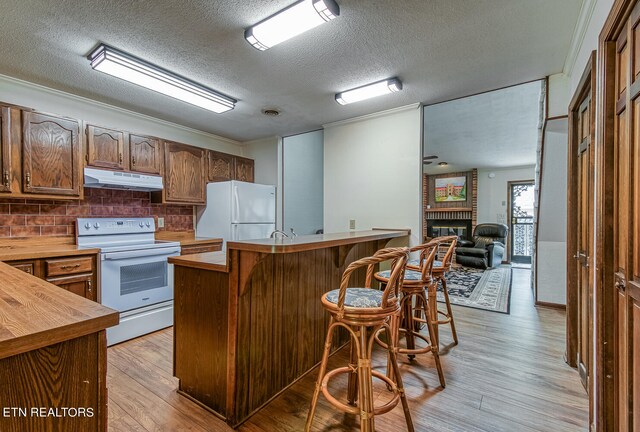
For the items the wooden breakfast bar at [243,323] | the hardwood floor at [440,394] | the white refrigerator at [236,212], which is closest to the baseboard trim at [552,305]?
the hardwood floor at [440,394]

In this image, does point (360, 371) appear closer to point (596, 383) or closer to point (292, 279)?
point (292, 279)

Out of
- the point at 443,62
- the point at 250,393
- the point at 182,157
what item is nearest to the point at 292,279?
the point at 250,393

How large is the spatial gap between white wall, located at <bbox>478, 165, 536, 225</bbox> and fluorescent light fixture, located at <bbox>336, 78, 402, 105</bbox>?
6.55 metres

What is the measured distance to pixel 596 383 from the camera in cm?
140

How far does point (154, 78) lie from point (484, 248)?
6.77m

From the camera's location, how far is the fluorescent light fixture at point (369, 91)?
108 inches

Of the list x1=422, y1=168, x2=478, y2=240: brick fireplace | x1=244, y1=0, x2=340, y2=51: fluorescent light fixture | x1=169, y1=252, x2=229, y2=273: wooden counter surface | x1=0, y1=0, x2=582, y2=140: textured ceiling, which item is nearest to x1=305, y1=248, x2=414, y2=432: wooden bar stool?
x1=169, y1=252, x2=229, y2=273: wooden counter surface

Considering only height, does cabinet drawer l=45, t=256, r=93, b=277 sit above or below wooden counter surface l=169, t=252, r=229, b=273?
below

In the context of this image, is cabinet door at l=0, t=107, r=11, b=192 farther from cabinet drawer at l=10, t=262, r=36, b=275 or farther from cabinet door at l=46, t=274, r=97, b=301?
cabinet door at l=46, t=274, r=97, b=301

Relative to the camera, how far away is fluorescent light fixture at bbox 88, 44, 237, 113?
2203 millimetres

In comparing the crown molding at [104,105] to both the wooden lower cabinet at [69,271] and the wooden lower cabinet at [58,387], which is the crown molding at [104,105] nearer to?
the wooden lower cabinet at [69,271]

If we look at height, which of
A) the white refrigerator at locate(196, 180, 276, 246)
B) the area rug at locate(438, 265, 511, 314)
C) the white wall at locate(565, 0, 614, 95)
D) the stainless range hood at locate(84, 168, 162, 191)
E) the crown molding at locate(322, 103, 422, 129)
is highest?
the crown molding at locate(322, 103, 422, 129)

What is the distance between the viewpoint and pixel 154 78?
251cm

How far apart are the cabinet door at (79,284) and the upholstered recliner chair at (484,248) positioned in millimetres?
6659
